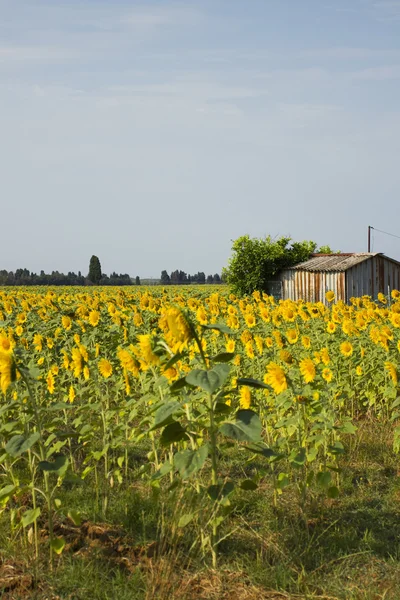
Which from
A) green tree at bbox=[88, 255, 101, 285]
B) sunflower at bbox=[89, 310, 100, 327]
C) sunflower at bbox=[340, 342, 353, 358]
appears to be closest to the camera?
sunflower at bbox=[340, 342, 353, 358]

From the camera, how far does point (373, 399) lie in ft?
24.3

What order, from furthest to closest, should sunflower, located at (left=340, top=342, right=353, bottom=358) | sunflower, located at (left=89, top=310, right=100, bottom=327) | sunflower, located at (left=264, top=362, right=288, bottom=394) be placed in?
sunflower, located at (left=89, top=310, right=100, bottom=327), sunflower, located at (left=340, top=342, right=353, bottom=358), sunflower, located at (left=264, top=362, right=288, bottom=394)

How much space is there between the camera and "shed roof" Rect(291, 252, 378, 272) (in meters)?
25.6

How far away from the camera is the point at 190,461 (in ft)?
11.8

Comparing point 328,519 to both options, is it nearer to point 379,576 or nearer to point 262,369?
point 379,576

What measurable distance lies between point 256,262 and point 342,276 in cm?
399

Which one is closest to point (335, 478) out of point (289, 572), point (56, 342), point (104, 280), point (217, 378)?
point (289, 572)

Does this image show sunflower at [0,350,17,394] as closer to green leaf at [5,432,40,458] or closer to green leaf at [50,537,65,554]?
green leaf at [5,432,40,458]

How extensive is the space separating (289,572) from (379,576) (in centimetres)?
59

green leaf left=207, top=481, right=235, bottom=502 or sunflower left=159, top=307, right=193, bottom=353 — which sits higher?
sunflower left=159, top=307, right=193, bottom=353

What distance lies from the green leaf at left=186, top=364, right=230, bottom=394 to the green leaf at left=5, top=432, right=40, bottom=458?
3.16 feet

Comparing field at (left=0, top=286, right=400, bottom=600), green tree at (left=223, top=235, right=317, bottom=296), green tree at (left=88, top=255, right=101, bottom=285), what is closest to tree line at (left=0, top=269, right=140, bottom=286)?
green tree at (left=88, top=255, right=101, bottom=285)

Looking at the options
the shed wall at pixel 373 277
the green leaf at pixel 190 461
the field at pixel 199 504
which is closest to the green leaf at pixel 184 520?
the field at pixel 199 504

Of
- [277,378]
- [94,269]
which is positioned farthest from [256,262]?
[94,269]
